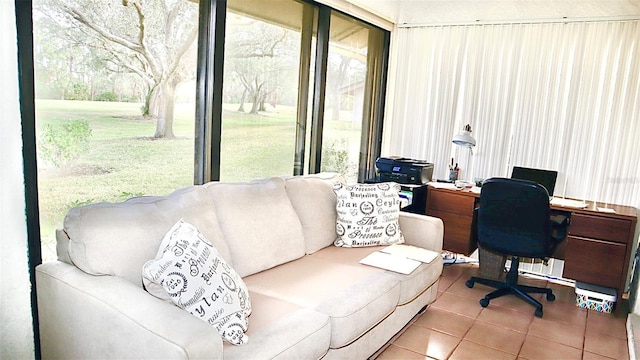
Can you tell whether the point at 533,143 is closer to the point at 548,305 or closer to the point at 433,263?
the point at 548,305

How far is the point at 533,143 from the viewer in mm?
4086

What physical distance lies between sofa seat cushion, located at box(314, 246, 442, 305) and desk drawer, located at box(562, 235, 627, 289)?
3.97 ft

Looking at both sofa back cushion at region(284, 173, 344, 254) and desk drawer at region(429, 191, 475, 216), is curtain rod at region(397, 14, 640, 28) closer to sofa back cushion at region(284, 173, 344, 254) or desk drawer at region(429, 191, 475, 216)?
desk drawer at region(429, 191, 475, 216)

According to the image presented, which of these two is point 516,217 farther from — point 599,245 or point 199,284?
point 199,284

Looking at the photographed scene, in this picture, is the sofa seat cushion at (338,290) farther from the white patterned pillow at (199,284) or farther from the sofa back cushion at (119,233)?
the sofa back cushion at (119,233)

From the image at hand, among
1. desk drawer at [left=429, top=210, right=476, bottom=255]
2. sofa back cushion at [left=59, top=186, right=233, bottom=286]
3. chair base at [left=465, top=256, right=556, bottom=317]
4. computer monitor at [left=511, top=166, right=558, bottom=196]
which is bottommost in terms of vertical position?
chair base at [left=465, top=256, right=556, bottom=317]

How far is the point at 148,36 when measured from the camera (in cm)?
249

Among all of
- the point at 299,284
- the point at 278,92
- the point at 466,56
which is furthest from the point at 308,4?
the point at 299,284

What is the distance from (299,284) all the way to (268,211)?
481mm

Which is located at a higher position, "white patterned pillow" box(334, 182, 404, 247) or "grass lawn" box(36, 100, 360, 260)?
"grass lawn" box(36, 100, 360, 260)

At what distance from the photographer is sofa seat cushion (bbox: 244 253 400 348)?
6.77ft

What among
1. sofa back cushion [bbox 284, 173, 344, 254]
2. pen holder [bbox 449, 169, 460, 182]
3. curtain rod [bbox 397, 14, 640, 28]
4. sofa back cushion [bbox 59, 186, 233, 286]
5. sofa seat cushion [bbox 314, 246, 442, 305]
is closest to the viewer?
sofa back cushion [bbox 59, 186, 233, 286]

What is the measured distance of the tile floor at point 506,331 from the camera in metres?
2.69

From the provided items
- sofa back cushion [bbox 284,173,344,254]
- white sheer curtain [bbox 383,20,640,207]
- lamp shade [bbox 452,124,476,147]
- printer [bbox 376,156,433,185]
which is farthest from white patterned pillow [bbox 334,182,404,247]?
white sheer curtain [bbox 383,20,640,207]
